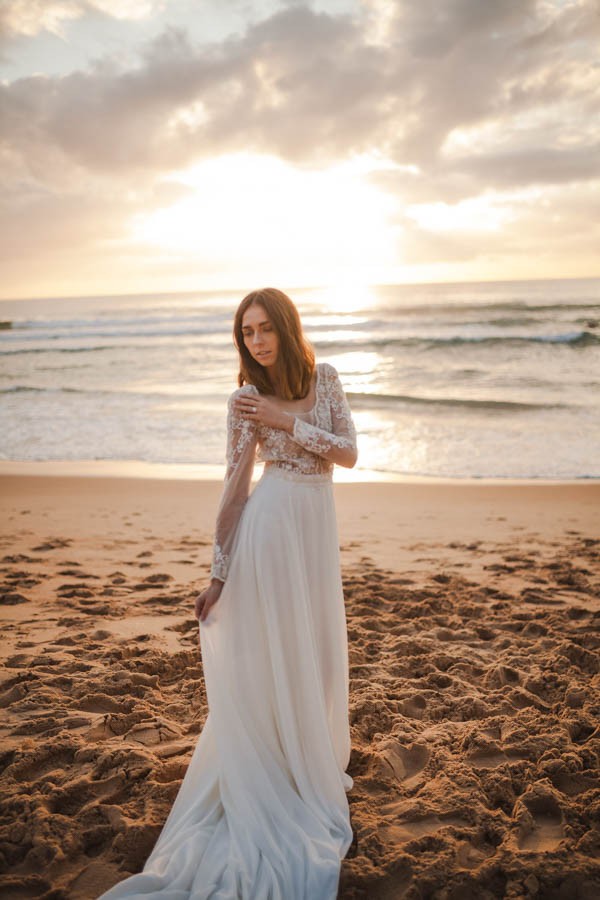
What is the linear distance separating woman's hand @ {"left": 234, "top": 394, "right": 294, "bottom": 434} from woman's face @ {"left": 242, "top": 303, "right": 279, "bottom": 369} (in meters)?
0.19

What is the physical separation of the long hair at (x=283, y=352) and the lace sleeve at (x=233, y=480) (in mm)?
128

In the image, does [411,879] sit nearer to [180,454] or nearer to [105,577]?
[105,577]

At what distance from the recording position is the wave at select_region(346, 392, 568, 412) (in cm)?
1476

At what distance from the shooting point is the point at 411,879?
2379mm

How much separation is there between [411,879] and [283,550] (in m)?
1.28

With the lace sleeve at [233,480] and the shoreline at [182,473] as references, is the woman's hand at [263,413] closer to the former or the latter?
the lace sleeve at [233,480]

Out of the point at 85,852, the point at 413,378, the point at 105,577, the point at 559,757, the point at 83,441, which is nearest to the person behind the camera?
the point at 85,852

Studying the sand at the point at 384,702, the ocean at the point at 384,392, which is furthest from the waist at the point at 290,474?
the ocean at the point at 384,392

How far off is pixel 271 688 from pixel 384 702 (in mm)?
1281

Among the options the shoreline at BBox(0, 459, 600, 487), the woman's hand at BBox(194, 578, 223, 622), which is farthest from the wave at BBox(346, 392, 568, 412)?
the woman's hand at BBox(194, 578, 223, 622)

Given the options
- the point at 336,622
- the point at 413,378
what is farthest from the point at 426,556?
the point at 413,378

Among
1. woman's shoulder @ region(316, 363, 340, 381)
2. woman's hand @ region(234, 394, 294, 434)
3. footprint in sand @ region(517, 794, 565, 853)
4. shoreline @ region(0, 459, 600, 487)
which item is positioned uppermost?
woman's shoulder @ region(316, 363, 340, 381)

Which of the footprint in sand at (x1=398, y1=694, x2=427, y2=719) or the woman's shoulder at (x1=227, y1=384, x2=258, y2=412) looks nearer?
the woman's shoulder at (x1=227, y1=384, x2=258, y2=412)

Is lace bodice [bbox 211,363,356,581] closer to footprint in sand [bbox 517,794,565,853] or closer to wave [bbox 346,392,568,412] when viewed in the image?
footprint in sand [bbox 517,794,565,853]
